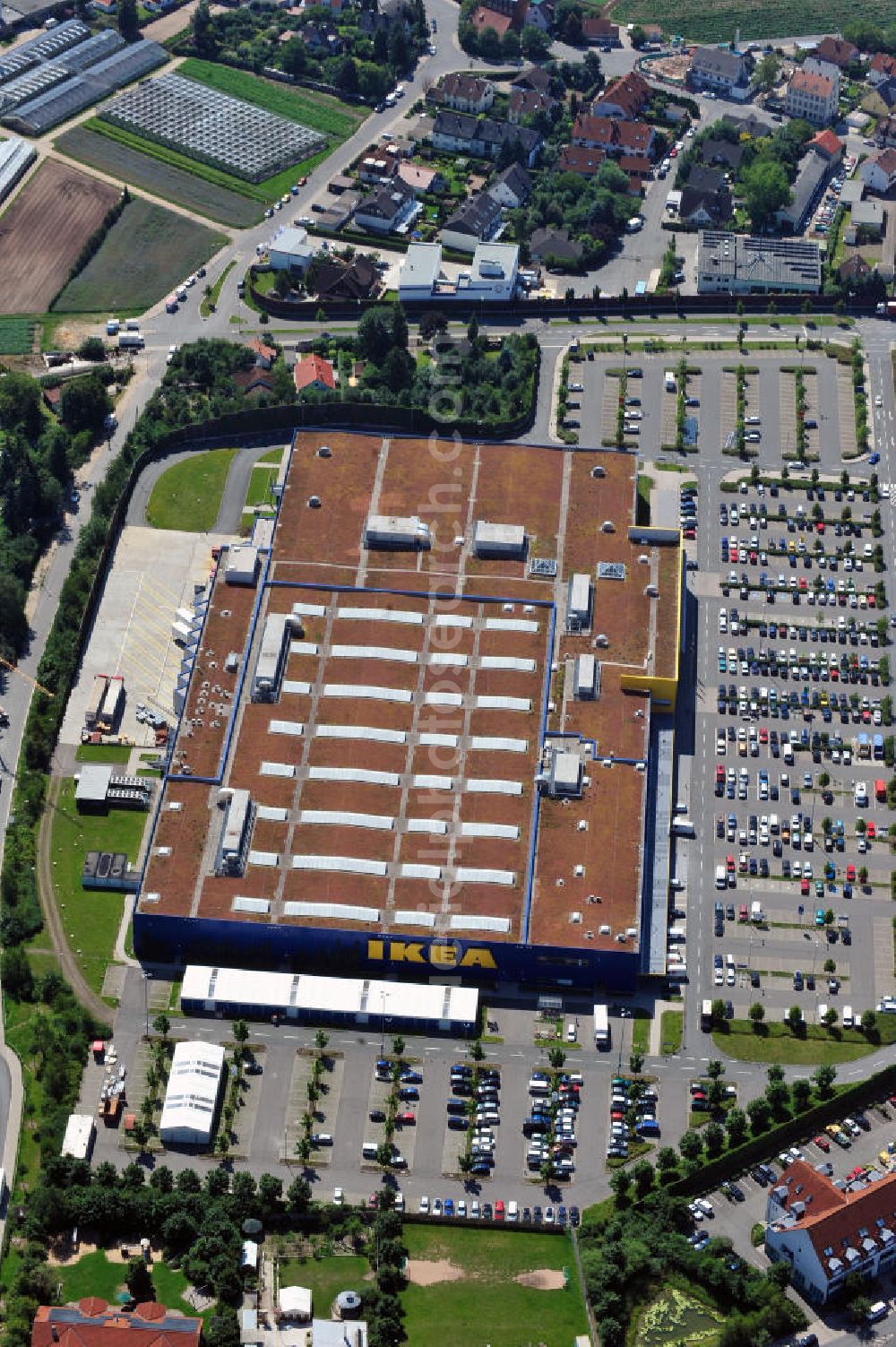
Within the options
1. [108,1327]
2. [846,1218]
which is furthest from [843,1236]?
[108,1327]

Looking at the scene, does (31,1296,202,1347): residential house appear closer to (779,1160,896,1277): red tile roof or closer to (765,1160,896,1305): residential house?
(765,1160,896,1305): residential house

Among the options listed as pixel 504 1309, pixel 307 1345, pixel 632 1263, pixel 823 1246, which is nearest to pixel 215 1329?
pixel 307 1345

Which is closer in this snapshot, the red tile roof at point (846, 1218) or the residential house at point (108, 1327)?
the residential house at point (108, 1327)

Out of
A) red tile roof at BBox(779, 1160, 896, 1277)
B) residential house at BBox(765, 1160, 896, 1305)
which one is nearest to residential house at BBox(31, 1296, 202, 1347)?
residential house at BBox(765, 1160, 896, 1305)

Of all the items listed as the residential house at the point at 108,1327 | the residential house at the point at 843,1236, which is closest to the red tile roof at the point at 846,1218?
the residential house at the point at 843,1236

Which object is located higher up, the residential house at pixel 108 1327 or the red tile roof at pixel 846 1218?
the red tile roof at pixel 846 1218

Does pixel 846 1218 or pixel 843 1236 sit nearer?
pixel 846 1218

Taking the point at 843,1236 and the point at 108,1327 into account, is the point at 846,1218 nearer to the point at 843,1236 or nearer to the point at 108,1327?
the point at 843,1236

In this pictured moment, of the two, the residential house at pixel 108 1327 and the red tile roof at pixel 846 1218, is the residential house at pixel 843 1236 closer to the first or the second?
the red tile roof at pixel 846 1218

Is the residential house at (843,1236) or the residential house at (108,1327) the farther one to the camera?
the residential house at (843,1236)
